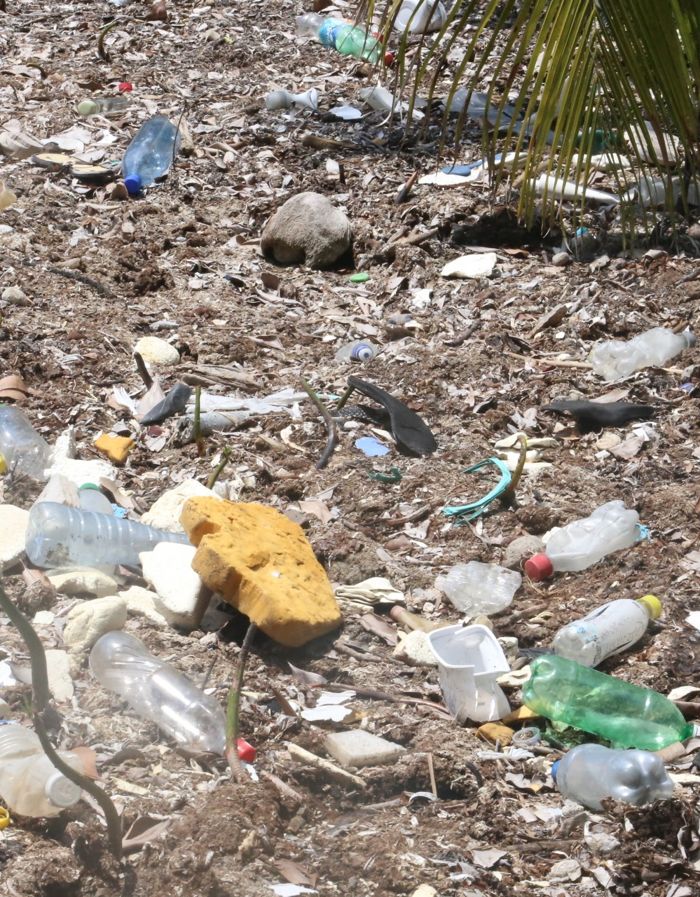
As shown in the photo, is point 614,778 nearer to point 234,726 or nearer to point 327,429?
point 234,726

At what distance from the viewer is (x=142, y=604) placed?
3334 mm

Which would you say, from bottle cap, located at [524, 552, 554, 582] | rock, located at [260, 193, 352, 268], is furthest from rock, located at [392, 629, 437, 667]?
rock, located at [260, 193, 352, 268]

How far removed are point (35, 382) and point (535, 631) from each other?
2.53 meters

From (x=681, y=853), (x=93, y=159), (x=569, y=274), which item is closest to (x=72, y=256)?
(x=93, y=159)

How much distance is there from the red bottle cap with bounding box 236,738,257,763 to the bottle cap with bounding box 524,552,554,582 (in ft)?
3.99

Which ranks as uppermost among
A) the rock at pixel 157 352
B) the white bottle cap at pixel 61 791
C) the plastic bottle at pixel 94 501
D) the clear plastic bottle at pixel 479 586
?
the white bottle cap at pixel 61 791

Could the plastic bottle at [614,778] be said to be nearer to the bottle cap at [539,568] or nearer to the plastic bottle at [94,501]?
the bottle cap at [539,568]

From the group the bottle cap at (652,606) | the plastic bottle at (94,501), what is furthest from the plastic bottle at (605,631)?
the plastic bottle at (94,501)

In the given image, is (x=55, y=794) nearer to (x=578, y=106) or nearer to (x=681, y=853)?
(x=681, y=853)

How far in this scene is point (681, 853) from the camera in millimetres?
2445

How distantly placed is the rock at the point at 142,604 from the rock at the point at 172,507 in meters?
0.41

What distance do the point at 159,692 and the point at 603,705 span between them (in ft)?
3.67

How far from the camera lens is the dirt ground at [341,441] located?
8.02ft

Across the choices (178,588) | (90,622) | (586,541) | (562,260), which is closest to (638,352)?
(562,260)
